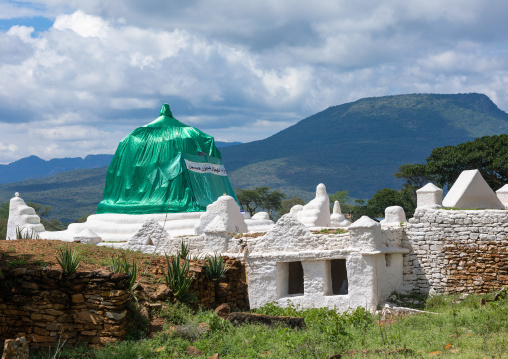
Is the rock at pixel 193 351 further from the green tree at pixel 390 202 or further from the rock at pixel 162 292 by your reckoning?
the green tree at pixel 390 202

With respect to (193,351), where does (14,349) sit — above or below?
above

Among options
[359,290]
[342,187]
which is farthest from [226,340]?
[342,187]

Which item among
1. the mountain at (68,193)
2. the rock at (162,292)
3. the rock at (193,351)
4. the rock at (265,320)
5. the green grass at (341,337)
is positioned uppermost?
the mountain at (68,193)

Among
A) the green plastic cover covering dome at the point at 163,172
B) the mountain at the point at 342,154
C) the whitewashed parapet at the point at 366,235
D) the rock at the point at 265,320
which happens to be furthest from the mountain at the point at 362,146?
the rock at the point at 265,320

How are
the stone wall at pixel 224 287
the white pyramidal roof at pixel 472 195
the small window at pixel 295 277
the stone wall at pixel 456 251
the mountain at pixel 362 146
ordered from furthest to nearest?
the mountain at pixel 362 146, the white pyramidal roof at pixel 472 195, the small window at pixel 295 277, the stone wall at pixel 456 251, the stone wall at pixel 224 287

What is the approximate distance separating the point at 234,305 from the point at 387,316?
3634mm

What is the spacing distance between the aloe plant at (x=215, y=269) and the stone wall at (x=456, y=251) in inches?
181

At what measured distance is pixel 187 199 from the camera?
25.5 meters

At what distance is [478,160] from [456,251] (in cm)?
2150

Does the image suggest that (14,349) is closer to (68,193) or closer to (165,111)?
(165,111)

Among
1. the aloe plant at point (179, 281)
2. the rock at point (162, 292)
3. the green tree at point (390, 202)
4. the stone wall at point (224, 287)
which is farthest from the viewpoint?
the green tree at point (390, 202)

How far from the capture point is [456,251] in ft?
50.9

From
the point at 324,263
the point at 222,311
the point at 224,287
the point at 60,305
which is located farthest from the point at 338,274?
the point at 60,305

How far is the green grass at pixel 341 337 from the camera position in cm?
1056
